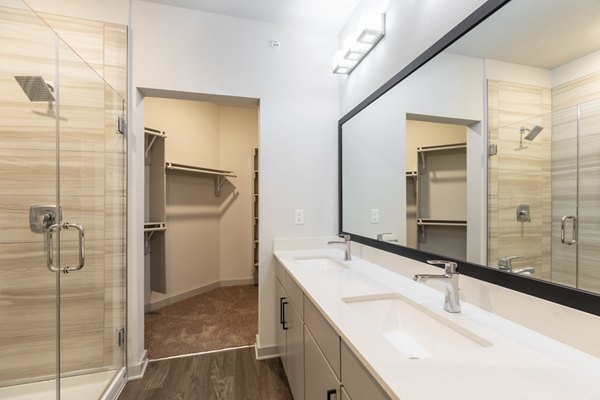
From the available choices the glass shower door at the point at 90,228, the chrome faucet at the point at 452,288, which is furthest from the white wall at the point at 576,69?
the glass shower door at the point at 90,228

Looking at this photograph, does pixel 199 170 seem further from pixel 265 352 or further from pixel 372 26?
pixel 372 26

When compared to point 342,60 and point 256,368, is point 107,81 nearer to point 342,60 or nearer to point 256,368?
point 342,60

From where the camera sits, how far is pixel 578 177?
73cm

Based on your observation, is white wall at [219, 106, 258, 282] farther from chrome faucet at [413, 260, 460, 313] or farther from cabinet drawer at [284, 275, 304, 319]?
chrome faucet at [413, 260, 460, 313]

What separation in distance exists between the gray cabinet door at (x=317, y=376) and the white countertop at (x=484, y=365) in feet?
0.65

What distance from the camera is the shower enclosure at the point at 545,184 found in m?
0.70

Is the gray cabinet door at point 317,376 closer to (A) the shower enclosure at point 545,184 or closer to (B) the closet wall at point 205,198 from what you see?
(A) the shower enclosure at point 545,184

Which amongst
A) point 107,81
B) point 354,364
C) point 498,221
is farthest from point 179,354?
point 498,221

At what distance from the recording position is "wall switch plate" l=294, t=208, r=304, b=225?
2256mm

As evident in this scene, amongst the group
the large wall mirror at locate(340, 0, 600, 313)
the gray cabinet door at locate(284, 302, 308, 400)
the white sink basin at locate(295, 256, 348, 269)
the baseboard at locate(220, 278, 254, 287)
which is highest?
the large wall mirror at locate(340, 0, 600, 313)

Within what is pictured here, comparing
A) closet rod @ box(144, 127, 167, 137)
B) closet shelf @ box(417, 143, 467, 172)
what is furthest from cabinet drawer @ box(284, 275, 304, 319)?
closet rod @ box(144, 127, 167, 137)

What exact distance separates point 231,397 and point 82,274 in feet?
4.20

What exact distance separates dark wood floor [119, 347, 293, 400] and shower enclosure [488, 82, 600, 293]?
1.60 m

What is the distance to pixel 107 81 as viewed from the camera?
1862 millimetres
